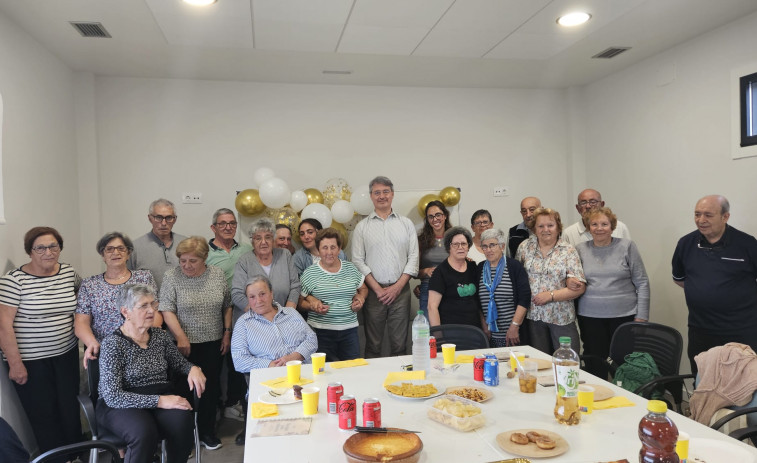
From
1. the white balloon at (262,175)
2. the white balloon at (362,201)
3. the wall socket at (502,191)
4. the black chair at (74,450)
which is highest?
the white balloon at (262,175)

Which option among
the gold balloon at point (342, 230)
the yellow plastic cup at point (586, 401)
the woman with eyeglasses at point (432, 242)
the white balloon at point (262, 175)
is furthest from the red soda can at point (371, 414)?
the white balloon at point (262, 175)

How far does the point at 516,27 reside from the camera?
379cm

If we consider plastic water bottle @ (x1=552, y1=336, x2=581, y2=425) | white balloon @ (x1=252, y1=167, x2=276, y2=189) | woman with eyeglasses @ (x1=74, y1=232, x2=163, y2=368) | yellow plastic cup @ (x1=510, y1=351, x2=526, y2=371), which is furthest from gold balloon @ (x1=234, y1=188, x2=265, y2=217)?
plastic water bottle @ (x1=552, y1=336, x2=581, y2=425)

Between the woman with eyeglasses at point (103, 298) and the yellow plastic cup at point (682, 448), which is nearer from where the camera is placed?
the yellow plastic cup at point (682, 448)

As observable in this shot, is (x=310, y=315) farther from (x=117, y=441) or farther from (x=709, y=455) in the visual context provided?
(x=709, y=455)

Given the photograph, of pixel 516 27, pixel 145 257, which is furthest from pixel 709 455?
pixel 145 257

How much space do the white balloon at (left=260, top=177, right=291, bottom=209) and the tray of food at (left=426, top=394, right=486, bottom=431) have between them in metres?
2.94

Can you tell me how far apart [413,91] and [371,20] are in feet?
6.62

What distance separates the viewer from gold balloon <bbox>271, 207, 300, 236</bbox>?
4.66 m

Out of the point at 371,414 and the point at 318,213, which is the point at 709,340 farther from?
the point at 318,213

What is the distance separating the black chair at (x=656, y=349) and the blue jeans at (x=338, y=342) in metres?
1.67

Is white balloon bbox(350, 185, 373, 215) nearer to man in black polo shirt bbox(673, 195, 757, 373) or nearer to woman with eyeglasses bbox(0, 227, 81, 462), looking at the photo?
woman with eyeglasses bbox(0, 227, 81, 462)

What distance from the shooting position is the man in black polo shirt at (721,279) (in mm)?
3186

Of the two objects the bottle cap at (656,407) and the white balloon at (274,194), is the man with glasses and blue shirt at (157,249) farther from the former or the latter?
the bottle cap at (656,407)
